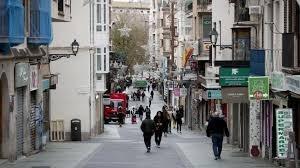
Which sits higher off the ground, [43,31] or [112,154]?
[43,31]

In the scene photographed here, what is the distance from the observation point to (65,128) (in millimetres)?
43219

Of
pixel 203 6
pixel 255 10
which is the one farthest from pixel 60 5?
pixel 203 6

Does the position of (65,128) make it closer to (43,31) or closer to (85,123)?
(85,123)

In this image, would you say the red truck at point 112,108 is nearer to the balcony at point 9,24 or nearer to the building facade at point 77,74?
the building facade at point 77,74

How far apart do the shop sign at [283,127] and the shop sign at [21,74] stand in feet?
31.1

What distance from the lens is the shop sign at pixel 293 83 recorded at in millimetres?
20062

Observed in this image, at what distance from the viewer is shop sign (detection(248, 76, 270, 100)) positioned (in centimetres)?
2331

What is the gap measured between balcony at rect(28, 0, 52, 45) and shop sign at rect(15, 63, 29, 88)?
4.45 ft

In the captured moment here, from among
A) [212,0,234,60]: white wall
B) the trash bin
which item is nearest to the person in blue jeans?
[212,0,234,60]: white wall

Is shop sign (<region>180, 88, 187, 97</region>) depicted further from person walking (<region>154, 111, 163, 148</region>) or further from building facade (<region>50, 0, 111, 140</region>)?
person walking (<region>154, 111, 163, 148</region>)

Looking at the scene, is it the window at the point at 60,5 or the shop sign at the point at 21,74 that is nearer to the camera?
the shop sign at the point at 21,74

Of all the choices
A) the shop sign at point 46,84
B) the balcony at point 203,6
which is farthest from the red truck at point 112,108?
the shop sign at point 46,84

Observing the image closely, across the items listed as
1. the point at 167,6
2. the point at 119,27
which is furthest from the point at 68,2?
the point at 119,27

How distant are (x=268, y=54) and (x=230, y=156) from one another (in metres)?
4.08
